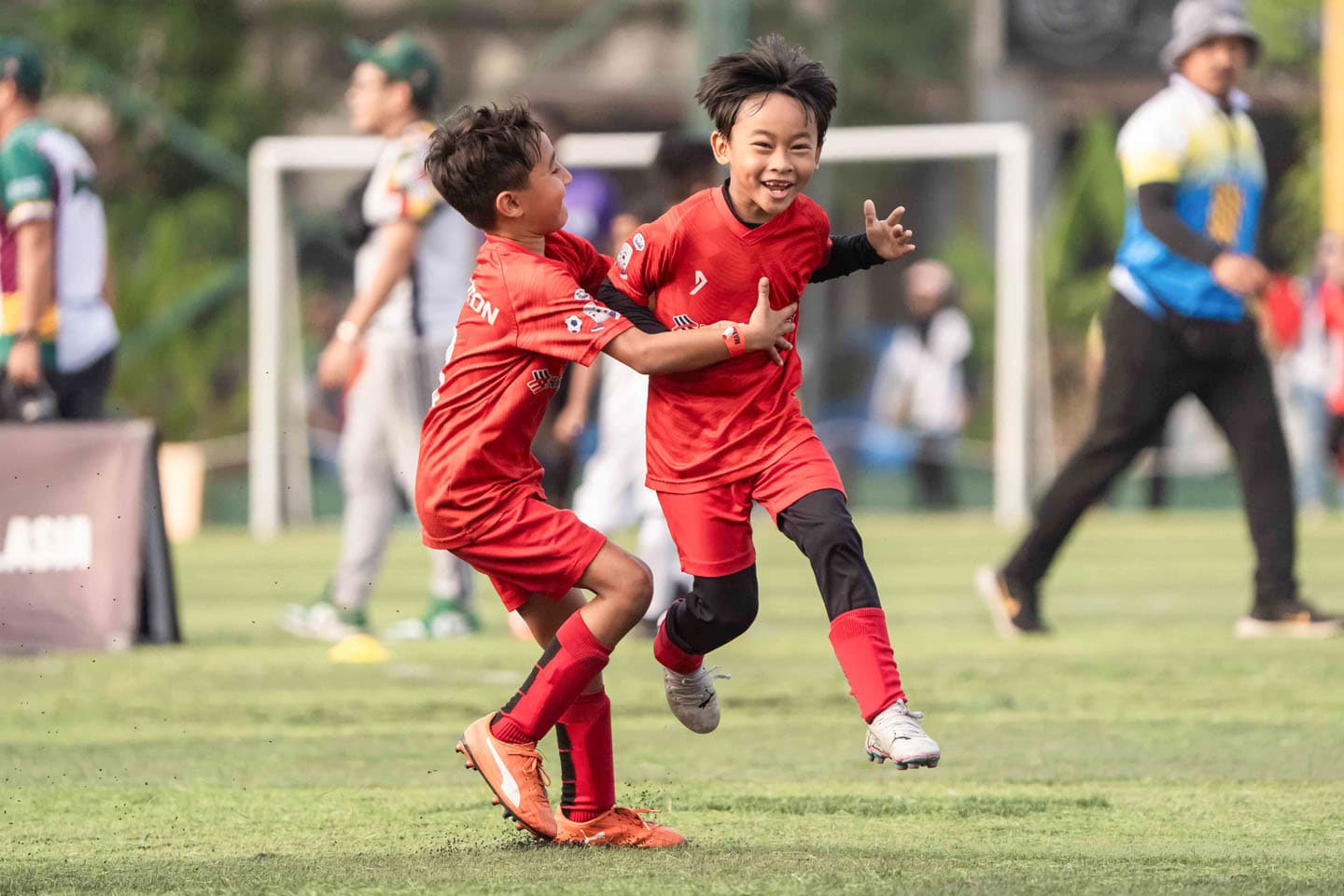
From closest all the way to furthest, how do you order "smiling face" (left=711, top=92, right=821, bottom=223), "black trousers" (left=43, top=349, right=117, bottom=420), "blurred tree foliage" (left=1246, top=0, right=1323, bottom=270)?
"smiling face" (left=711, top=92, right=821, bottom=223)
"black trousers" (left=43, top=349, right=117, bottom=420)
"blurred tree foliage" (left=1246, top=0, right=1323, bottom=270)

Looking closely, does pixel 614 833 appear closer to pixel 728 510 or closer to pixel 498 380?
pixel 728 510

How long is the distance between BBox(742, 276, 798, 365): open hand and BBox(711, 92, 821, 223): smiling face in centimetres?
24

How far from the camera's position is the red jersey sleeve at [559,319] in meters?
4.91

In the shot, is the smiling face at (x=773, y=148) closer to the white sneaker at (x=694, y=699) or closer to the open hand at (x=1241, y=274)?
the white sneaker at (x=694, y=699)

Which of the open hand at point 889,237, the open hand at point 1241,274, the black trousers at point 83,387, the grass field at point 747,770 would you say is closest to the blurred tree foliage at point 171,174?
the grass field at point 747,770

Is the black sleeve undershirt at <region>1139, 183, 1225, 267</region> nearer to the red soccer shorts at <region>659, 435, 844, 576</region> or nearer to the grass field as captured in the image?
the grass field

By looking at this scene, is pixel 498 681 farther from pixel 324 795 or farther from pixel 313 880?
pixel 313 880

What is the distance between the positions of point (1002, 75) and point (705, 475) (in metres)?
25.5

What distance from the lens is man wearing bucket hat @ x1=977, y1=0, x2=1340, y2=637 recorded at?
8.89m

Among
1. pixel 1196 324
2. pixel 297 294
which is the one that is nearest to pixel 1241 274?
pixel 1196 324

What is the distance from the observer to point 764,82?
522 centimetres

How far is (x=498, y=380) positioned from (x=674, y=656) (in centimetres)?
78

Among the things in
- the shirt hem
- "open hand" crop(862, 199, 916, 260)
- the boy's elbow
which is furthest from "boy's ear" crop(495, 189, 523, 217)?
"open hand" crop(862, 199, 916, 260)

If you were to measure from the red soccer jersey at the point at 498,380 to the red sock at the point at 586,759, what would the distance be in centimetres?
38
